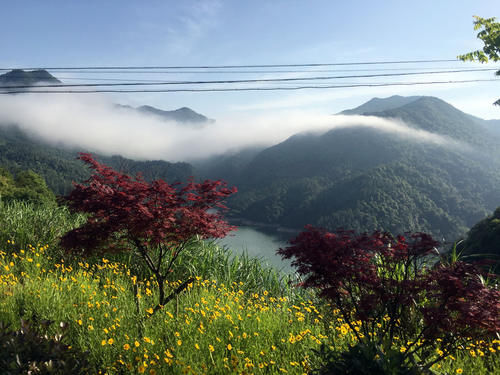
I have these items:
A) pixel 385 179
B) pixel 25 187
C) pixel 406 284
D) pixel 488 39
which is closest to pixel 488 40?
pixel 488 39

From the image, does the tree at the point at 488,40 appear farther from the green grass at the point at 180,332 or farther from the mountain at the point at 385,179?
the mountain at the point at 385,179

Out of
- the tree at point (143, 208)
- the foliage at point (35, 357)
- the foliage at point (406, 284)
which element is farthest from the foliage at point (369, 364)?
the tree at point (143, 208)

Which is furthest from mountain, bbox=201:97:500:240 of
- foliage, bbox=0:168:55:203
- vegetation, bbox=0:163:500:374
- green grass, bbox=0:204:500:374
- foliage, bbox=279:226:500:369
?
foliage, bbox=279:226:500:369

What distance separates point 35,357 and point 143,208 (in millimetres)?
2212

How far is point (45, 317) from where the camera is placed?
15.3 feet

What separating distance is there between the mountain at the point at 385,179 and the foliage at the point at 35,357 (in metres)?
62.8

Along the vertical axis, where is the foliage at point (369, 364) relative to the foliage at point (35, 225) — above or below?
above

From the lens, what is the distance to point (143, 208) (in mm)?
4930

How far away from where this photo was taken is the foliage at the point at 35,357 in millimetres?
3053

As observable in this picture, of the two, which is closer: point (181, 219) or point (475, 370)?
point (475, 370)

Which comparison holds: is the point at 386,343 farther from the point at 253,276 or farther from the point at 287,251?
the point at 253,276

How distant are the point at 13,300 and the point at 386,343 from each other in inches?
204

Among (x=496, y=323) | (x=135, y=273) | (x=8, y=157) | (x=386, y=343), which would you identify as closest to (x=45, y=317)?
(x=135, y=273)

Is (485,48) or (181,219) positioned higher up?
(485,48)
